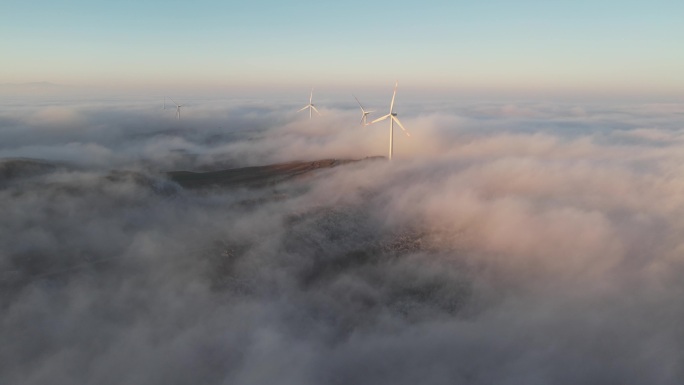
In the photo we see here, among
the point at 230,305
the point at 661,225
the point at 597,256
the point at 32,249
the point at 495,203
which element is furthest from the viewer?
the point at 495,203

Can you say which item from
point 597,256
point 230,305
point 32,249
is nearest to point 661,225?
point 597,256

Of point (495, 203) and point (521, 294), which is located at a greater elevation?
point (495, 203)

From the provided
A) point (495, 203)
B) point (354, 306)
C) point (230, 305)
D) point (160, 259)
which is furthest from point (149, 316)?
point (495, 203)

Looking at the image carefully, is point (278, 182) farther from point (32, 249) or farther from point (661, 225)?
point (661, 225)

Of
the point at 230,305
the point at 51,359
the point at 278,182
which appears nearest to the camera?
the point at 51,359

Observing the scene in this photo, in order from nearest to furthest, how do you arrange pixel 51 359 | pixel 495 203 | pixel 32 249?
pixel 51 359 < pixel 32 249 < pixel 495 203

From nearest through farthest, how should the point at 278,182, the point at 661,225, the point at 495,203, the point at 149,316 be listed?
the point at 149,316
the point at 661,225
the point at 495,203
the point at 278,182

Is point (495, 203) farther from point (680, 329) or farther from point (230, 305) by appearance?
point (230, 305)

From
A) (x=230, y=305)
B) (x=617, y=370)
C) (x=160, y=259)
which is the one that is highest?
(x=160, y=259)

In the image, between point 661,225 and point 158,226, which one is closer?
point 158,226
